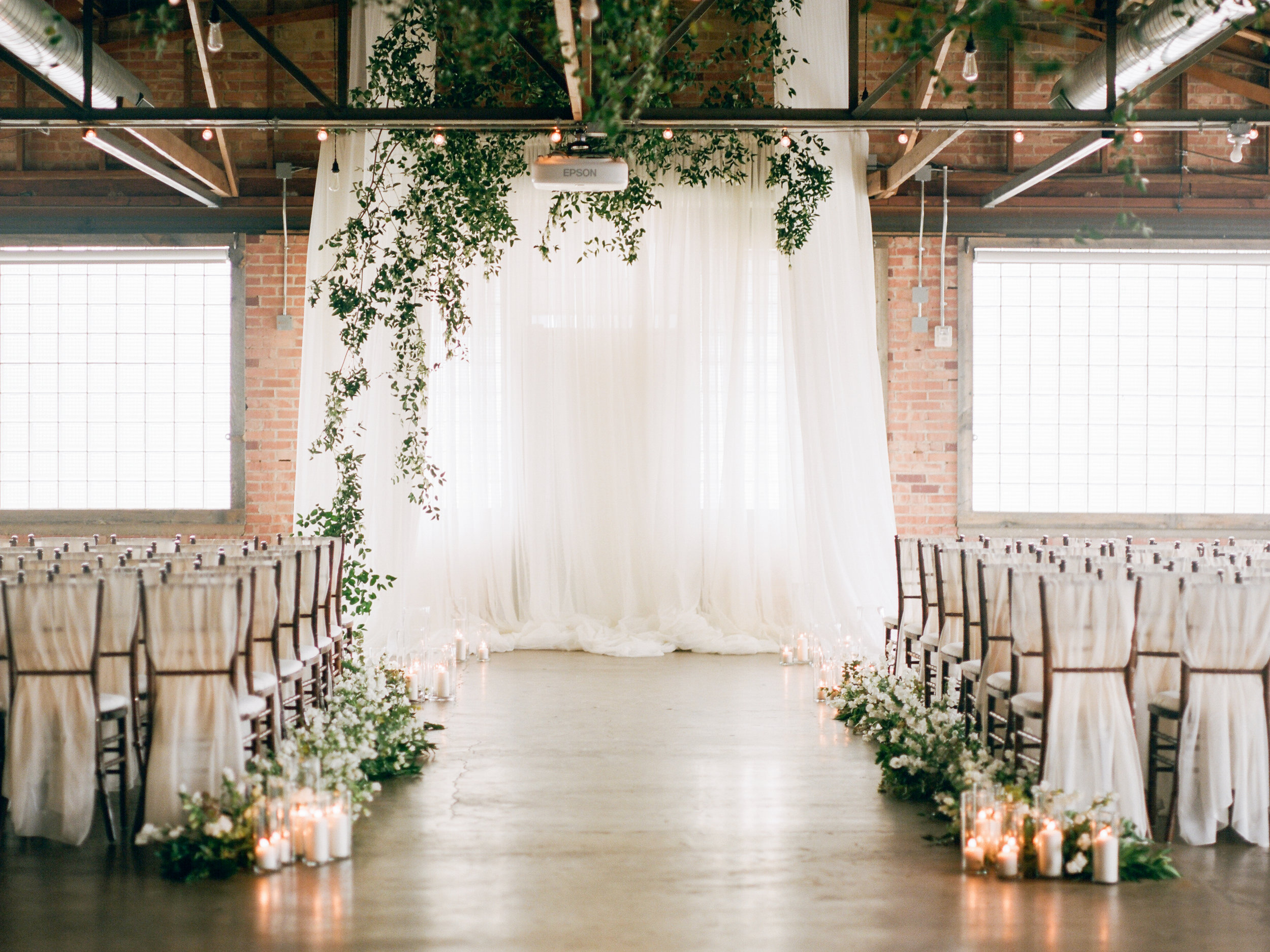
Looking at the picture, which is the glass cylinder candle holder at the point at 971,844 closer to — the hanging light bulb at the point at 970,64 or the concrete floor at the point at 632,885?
the concrete floor at the point at 632,885

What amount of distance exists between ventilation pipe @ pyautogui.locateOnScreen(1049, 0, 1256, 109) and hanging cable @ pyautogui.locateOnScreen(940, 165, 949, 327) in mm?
1792

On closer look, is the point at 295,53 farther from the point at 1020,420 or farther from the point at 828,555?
the point at 1020,420

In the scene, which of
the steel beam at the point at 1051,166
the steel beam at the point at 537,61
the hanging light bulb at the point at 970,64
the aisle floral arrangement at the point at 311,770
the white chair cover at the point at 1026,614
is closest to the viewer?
the aisle floral arrangement at the point at 311,770

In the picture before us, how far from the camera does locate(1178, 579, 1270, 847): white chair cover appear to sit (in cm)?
436

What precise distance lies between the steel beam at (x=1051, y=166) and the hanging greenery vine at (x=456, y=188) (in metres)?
1.36

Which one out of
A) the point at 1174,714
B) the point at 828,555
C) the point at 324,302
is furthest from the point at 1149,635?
the point at 324,302

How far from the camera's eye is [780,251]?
934 cm

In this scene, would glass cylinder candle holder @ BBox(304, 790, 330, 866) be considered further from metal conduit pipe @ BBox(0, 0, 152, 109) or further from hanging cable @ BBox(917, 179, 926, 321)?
hanging cable @ BBox(917, 179, 926, 321)

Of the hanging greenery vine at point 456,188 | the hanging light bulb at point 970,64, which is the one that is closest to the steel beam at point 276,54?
the hanging greenery vine at point 456,188

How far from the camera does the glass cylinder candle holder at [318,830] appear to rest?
4055 mm

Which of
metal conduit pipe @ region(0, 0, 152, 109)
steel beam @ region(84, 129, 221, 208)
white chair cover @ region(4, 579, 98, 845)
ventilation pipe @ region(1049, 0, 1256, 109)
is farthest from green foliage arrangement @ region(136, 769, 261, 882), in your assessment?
ventilation pipe @ region(1049, 0, 1256, 109)

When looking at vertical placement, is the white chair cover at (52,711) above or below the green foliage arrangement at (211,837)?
above

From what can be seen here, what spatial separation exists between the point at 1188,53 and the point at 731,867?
559cm

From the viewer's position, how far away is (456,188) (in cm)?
832
